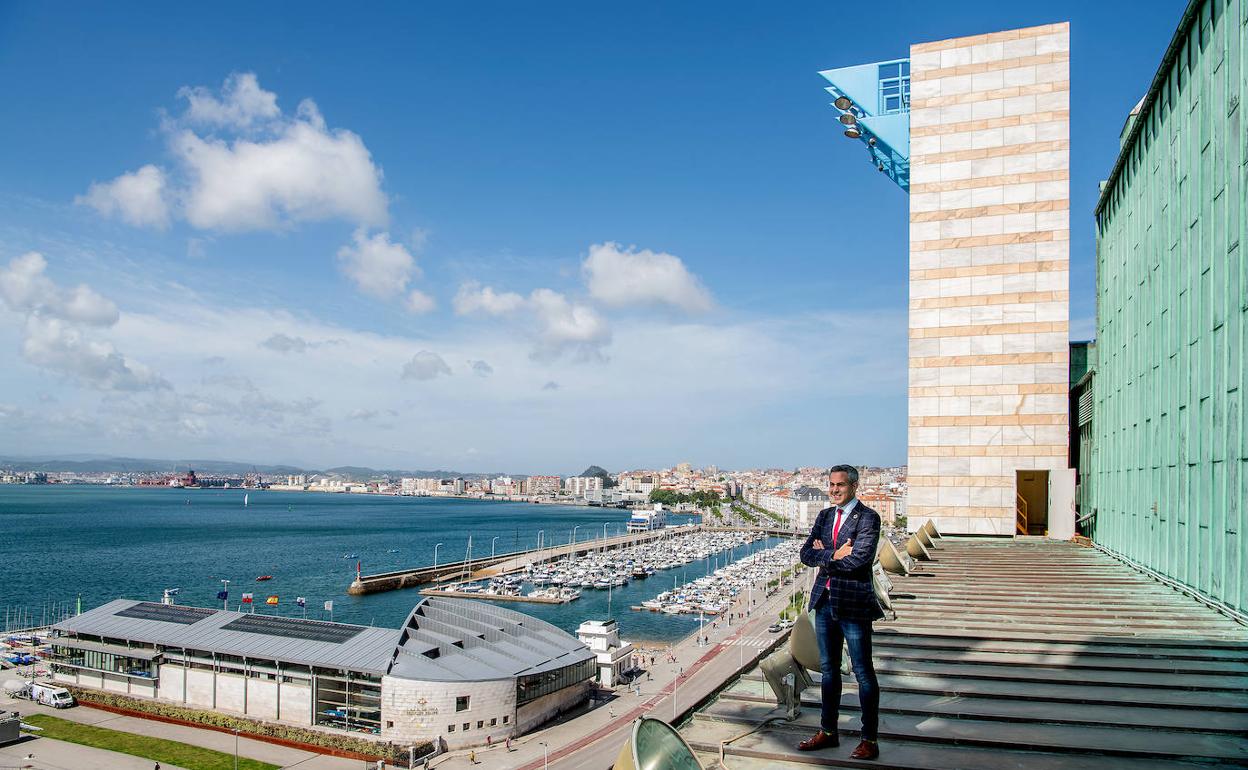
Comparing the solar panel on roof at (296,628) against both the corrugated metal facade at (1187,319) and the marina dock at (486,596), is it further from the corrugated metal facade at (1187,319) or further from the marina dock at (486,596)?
the marina dock at (486,596)

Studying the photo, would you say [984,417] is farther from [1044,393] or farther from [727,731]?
[727,731]

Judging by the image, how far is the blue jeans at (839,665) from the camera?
4.44 m

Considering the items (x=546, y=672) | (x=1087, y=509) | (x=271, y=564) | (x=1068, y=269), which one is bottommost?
(x=271, y=564)

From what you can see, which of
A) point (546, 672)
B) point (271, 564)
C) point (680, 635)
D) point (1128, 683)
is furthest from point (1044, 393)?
point (271, 564)

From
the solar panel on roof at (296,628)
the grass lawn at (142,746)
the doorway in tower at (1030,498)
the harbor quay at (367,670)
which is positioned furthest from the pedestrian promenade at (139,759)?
the doorway in tower at (1030,498)

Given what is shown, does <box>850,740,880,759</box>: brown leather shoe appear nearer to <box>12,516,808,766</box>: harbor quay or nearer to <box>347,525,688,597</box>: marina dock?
<box>12,516,808,766</box>: harbor quay

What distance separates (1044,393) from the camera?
22.5 m

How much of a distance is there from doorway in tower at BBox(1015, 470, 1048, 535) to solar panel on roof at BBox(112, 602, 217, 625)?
1522 inches

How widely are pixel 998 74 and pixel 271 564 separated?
320 ft

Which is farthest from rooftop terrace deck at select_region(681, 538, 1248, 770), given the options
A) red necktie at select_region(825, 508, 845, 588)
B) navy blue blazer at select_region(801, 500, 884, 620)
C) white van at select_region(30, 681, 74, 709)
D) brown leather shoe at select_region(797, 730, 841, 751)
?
white van at select_region(30, 681, 74, 709)

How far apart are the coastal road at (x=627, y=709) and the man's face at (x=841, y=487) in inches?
531

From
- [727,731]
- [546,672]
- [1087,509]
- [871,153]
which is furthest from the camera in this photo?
[546,672]

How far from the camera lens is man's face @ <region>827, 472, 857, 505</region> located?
4875 mm

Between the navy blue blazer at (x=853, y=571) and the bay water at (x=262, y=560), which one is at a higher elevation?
the navy blue blazer at (x=853, y=571)
